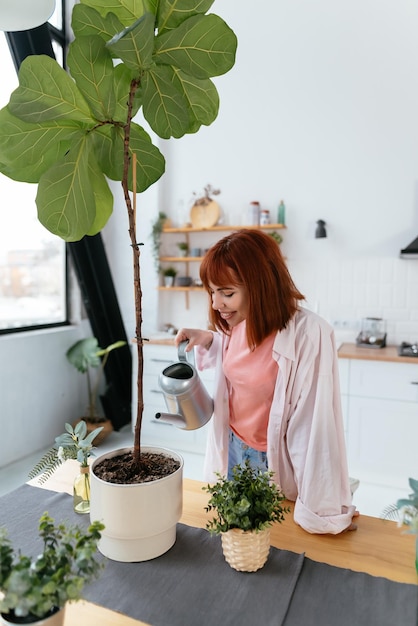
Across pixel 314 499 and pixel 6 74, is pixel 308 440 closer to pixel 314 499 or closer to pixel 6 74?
pixel 314 499

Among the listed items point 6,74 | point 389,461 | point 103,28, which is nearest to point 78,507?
point 103,28

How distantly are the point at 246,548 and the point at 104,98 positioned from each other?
91 cm

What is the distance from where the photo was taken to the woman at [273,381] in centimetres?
115

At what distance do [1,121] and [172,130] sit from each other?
0.35 metres

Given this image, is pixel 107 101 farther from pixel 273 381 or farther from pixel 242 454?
pixel 242 454

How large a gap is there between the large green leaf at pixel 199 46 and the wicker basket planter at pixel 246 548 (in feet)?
2.91

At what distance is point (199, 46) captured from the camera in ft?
2.73

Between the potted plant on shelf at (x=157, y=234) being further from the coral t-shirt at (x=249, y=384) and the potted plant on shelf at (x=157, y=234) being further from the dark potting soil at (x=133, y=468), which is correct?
the dark potting soil at (x=133, y=468)

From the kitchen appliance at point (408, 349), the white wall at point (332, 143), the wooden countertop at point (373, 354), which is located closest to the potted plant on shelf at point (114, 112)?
the wooden countertop at point (373, 354)

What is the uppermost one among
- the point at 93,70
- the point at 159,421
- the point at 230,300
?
the point at 93,70

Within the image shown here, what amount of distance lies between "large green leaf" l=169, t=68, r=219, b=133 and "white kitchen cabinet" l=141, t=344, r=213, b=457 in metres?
2.75

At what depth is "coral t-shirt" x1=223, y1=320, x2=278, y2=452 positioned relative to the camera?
4.74ft

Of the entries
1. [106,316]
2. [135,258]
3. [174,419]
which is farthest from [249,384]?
[106,316]

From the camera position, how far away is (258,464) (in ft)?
4.92
